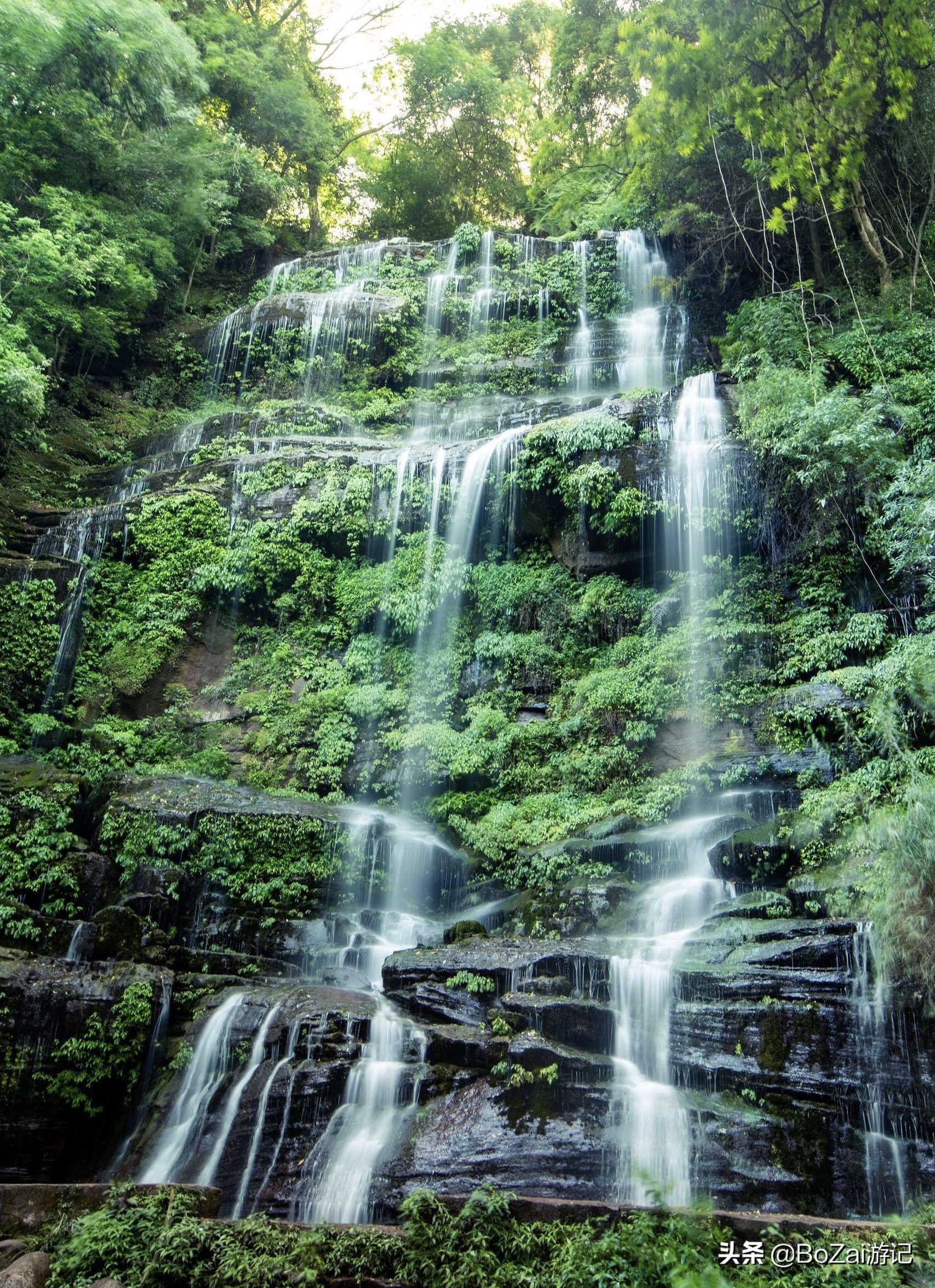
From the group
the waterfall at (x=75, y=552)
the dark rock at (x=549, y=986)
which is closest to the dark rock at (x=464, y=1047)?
the dark rock at (x=549, y=986)

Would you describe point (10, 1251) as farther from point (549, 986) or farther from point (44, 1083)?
point (549, 986)

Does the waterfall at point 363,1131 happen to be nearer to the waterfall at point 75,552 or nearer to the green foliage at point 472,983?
the green foliage at point 472,983

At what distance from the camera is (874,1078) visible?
6367mm

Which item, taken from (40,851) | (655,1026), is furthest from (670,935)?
(40,851)

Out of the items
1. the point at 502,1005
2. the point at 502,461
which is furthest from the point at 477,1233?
the point at 502,461

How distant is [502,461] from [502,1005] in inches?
397

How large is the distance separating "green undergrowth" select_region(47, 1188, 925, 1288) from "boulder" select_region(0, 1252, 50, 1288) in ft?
0.21

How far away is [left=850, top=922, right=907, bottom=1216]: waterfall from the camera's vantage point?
5973mm

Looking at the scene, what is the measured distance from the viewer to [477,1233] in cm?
418

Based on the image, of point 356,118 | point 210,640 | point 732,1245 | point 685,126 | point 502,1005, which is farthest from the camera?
point 356,118

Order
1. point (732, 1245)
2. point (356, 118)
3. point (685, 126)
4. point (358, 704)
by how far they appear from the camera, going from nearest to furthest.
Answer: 1. point (732, 1245)
2. point (685, 126)
3. point (358, 704)
4. point (356, 118)

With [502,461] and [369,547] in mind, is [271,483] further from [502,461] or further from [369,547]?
[502,461]

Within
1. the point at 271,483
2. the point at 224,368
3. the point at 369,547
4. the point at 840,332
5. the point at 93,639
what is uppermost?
the point at 224,368

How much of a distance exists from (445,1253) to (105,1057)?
5.07m
